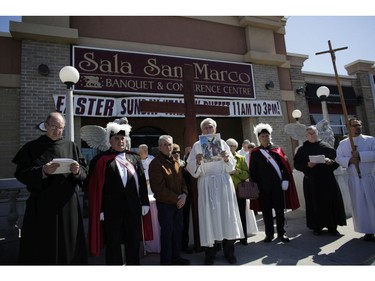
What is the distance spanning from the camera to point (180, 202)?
11.4ft

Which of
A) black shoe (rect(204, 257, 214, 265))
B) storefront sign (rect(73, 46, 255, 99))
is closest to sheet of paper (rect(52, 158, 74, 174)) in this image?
black shoe (rect(204, 257, 214, 265))

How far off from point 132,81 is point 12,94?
10.4ft

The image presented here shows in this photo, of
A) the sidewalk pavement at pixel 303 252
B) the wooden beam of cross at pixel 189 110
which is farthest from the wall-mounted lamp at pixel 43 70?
the sidewalk pavement at pixel 303 252

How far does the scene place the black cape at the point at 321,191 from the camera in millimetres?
4797

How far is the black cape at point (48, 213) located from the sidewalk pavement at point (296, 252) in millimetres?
1090

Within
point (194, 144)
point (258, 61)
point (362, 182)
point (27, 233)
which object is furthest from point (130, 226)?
point (258, 61)

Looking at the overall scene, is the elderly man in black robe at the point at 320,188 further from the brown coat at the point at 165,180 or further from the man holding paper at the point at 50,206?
the man holding paper at the point at 50,206

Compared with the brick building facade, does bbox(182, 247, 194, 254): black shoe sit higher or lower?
lower

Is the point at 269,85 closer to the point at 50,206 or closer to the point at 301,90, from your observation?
the point at 301,90

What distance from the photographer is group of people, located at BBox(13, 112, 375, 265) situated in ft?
9.31

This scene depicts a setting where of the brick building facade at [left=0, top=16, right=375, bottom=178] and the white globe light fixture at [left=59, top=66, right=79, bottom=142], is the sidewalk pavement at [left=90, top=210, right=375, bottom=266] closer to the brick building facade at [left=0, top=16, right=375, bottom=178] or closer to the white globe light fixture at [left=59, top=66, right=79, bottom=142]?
the white globe light fixture at [left=59, top=66, right=79, bottom=142]

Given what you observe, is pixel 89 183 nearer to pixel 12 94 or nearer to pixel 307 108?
pixel 12 94

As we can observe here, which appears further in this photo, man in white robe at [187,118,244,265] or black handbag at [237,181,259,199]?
black handbag at [237,181,259,199]

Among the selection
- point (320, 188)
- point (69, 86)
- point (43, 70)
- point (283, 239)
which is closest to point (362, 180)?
point (320, 188)
